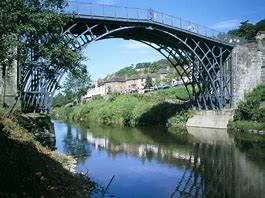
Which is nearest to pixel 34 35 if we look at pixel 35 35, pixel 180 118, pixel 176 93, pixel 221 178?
pixel 35 35

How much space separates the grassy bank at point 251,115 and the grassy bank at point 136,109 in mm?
9251

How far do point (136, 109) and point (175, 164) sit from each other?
36846 millimetres

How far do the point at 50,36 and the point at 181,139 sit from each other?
18.3 metres

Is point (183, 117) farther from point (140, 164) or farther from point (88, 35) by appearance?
point (140, 164)

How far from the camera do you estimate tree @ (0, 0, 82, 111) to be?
67.5 feet

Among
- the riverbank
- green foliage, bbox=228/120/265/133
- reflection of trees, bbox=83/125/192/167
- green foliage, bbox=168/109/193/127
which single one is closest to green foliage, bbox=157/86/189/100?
green foliage, bbox=168/109/193/127

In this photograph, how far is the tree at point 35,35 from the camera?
810 inches

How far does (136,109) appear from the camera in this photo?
62500 mm

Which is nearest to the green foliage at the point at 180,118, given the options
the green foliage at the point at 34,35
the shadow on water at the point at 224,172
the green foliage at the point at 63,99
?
Answer: the shadow on water at the point at 224,172

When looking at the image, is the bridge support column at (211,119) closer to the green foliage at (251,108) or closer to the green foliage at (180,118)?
the green foliage at (180,118)

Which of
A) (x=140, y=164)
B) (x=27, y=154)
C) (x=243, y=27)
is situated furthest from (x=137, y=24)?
(x=243, y=27)

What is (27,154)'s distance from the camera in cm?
1591

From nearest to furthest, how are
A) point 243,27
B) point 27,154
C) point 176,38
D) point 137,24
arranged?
1. point 27,154
2. point 137,24
3. point 176,38
4. point 243,27

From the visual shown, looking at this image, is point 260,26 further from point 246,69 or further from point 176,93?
point 246,69
